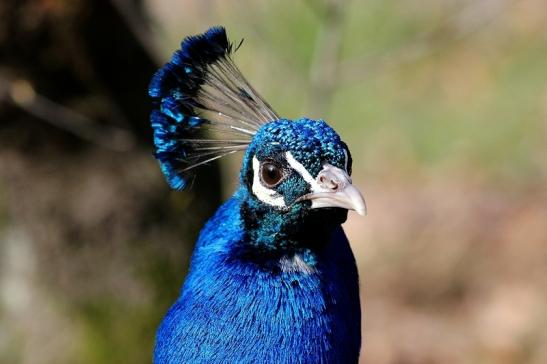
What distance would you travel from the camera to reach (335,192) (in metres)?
1.89

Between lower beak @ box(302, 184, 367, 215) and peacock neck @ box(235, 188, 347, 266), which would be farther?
peacock neck @ box(235, 188, 347, 266)

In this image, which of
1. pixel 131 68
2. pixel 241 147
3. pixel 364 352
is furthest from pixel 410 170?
pixel 241 147

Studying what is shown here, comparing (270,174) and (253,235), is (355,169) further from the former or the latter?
(270,174)

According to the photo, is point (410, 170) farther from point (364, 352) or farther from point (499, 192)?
point (364, 352)

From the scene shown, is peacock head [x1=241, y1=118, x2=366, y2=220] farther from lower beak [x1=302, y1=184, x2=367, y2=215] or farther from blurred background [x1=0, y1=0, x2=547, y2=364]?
blurred background [x1=0, y1=0, x2=547, y2=364]

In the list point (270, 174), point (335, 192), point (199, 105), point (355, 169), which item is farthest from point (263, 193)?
point (355, 169)

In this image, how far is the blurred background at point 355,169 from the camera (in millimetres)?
3312

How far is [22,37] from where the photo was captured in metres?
3.10

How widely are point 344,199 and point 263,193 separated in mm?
235

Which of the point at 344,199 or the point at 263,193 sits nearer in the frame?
the point at 344,199

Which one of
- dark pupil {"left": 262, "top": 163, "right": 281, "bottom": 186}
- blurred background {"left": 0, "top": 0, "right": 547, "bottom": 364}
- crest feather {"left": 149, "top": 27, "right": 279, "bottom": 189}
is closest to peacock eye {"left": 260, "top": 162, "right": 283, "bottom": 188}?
dark pupil {"left": 262, "top": 163, "right": 281, "bottom": 186}

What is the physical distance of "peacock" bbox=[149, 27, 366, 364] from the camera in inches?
78.3

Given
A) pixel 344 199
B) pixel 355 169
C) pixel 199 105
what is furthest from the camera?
pixel 355 169

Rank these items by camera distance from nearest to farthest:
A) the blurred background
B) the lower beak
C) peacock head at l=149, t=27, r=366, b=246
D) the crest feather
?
the lower beak
peacock head at l=149, t=27, r=366, b=246
the crest feather
the blurred background
